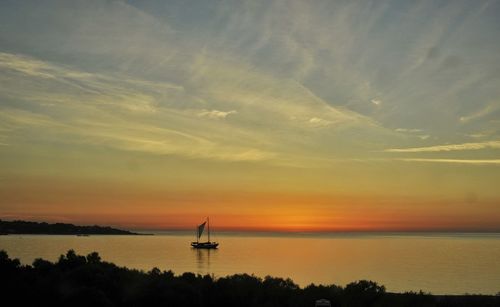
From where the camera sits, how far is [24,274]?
26484 millimetres

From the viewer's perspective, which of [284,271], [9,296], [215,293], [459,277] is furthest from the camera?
[284,271]

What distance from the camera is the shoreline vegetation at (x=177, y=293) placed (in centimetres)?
2212

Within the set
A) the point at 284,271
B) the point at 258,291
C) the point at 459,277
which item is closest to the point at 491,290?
the point at 459,277

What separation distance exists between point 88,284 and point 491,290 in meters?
40.7

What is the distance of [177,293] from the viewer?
2292cm

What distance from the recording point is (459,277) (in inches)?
2495

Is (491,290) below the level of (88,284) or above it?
below

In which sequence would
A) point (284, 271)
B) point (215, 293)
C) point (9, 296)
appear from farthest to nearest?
point (284, 271) → point (215, 293) → point (9, 296)

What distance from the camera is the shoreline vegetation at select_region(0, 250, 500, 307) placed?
2212cm

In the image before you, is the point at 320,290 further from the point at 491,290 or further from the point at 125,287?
the point at 491,290

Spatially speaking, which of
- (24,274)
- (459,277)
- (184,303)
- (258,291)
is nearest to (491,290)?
(459,277)

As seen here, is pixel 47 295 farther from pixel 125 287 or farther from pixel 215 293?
pixel 215 293

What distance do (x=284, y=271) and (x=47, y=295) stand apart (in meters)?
48.5

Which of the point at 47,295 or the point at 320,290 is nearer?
the point at 47,295
